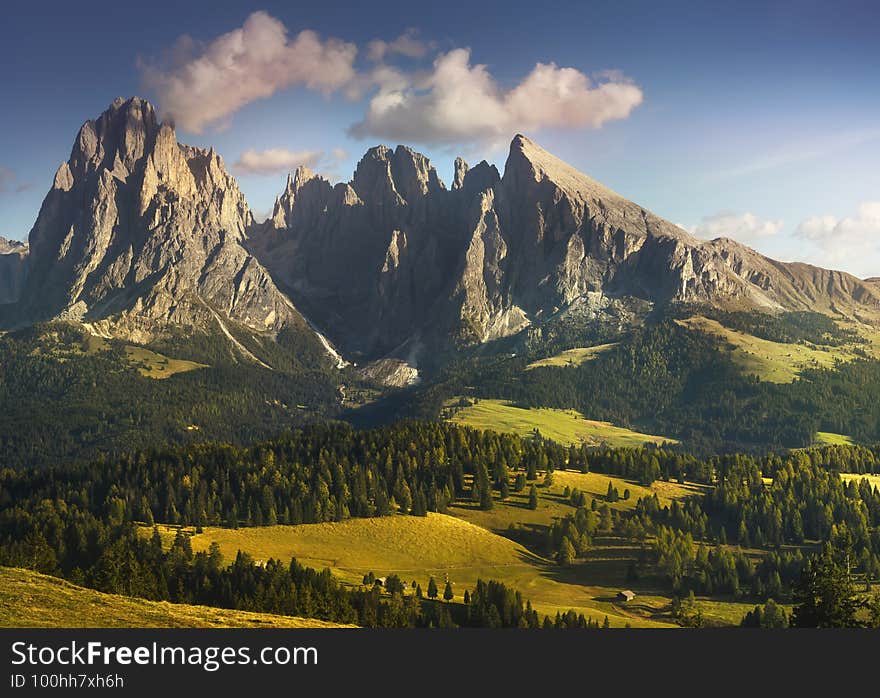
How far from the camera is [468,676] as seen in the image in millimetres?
44750

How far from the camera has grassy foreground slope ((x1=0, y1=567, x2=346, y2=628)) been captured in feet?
194

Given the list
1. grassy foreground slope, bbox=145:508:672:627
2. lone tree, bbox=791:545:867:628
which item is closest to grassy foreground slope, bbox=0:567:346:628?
lone tree, bbox=791:545:867:628

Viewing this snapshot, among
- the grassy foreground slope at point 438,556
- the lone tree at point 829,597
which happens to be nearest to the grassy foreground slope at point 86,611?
the lone tree at point 829,597

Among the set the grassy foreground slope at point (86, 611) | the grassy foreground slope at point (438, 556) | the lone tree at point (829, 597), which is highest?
the grassy foreground slope at point (86, 611)

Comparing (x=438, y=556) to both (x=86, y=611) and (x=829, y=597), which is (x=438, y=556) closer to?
(x=829, y=597)

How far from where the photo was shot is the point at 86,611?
6438cm

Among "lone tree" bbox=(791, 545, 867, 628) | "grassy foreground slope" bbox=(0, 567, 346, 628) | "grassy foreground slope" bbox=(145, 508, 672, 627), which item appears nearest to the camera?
"grassy foreground slope" bbox=(0, 567, 346, 628)

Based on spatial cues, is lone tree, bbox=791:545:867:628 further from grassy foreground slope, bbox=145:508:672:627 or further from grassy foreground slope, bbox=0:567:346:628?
grassy foreground slope, bbox=145:508:672:627

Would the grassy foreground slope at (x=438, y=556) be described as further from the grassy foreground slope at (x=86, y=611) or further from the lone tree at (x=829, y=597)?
the grassy foreground slope at (x=86, y=611)

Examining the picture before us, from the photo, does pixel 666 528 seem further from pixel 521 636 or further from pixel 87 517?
pixel 521 636

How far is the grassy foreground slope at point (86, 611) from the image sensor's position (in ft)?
194

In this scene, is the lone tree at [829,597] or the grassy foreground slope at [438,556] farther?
the grassy foreground slope at [438,556]

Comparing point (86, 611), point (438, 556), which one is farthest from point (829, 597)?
point (438, 556)

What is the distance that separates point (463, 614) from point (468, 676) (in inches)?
3290
